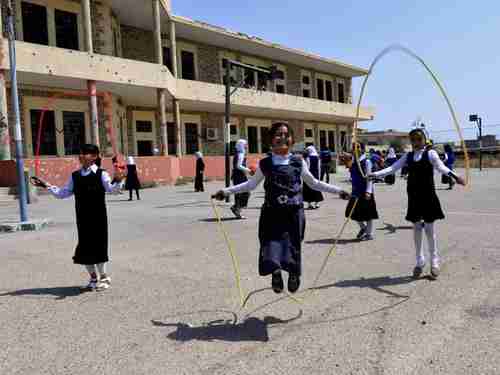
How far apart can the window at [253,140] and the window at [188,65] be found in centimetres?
685

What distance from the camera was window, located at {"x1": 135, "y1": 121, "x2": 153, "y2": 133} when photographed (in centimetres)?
2798

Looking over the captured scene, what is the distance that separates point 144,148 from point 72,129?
20.0ft

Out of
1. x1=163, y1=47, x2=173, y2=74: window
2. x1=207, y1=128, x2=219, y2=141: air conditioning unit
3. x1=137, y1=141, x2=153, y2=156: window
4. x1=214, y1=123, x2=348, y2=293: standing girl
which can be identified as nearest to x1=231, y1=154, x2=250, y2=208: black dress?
x1=214, y1=123, x2=348, y2=293: standing girl

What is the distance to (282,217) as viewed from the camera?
436 cm

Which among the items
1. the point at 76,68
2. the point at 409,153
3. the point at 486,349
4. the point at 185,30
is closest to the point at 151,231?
the point at 409,153

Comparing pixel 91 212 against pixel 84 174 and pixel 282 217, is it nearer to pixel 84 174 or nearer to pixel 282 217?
pixel 84 174

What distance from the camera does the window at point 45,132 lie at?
21562 millimetres

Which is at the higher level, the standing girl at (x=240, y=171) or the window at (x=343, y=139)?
the window at (x=343, y=139)

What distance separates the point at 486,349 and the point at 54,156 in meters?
21.8

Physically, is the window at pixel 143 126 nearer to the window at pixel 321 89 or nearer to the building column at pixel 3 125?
the building column at pixel 3 125

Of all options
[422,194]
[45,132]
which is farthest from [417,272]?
[45,132]

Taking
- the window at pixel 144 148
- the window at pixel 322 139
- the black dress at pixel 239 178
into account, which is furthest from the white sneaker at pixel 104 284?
the window at pixel 322 139

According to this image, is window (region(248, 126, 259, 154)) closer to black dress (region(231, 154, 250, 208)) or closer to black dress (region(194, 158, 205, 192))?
black dress (region(194, 158, 205, 192))

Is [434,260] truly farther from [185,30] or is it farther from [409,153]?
[185,30]
